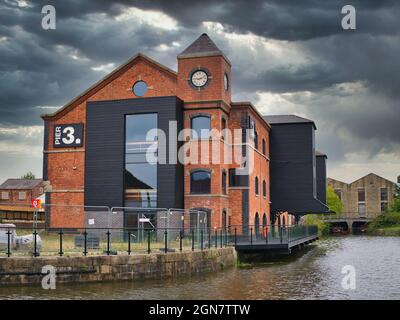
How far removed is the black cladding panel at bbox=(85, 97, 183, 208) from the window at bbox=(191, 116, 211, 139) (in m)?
0.84

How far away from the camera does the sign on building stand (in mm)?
37375

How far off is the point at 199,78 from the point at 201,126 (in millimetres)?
3009

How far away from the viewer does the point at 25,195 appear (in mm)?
72125

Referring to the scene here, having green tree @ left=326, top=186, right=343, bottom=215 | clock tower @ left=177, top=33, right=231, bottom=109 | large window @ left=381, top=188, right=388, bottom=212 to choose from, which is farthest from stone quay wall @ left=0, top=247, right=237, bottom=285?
large window @ left=381, top=188, right=388, bottom=212

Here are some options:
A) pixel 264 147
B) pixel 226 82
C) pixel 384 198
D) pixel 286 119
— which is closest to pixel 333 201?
pixel 384 198

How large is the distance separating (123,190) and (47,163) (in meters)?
5.97

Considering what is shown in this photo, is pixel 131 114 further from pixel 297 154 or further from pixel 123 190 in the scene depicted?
pixel 297 154

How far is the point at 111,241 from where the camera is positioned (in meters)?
24.5

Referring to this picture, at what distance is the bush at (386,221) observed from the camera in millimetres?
83875

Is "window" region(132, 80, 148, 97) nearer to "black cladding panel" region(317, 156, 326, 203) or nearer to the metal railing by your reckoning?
the metal railing

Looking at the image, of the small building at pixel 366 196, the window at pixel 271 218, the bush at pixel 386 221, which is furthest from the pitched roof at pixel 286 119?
the small building at pixel 366 196

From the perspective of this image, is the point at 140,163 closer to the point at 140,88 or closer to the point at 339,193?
the point at 140,88

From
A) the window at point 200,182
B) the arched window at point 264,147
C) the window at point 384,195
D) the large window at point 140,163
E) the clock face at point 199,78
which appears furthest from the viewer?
the window at point 384,195

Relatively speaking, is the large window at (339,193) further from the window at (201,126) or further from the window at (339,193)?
the window at (201,126)
